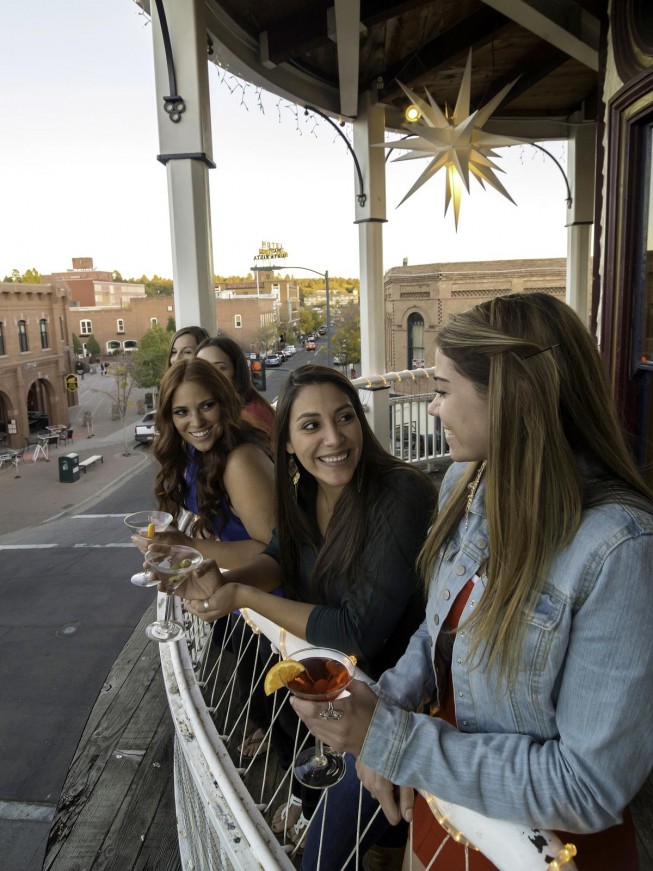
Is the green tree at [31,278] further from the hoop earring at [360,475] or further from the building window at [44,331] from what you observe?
the hoop earring at [360,475]

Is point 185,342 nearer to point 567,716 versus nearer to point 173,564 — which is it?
point 173,564

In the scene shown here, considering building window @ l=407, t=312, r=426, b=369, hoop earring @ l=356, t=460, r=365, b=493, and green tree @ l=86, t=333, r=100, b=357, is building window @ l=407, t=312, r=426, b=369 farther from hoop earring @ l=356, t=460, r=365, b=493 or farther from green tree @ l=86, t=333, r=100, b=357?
green tree @ l=86, t=333, r=100, b=357

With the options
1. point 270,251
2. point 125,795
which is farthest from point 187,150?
point 270,251

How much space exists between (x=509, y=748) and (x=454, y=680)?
184 millimetres

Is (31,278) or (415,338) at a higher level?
(31,278)

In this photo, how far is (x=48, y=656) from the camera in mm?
6227

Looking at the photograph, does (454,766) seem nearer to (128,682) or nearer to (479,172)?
(128,682)

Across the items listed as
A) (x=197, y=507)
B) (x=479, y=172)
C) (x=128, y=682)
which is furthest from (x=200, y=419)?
(x=479, y=172)

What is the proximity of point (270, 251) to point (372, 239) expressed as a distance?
65.5ft

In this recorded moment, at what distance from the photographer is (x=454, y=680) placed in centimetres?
112

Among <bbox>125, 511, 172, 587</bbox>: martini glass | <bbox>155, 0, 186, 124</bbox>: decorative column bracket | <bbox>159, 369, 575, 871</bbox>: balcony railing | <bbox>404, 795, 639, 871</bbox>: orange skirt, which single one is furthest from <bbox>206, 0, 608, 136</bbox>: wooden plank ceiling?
<bbox>404, 795, 639, 871</bbox>: orange skirt

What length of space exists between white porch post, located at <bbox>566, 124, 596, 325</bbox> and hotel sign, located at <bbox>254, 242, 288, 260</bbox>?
59.0ft

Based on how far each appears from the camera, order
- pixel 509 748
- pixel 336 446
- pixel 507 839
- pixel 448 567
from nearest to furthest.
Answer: pixel 507 839
pixel 509 748
pixel 448 567
pixel 336 446

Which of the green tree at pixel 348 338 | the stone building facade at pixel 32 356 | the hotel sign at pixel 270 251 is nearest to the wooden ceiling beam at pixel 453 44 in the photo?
the green tree at pixel 348 338
